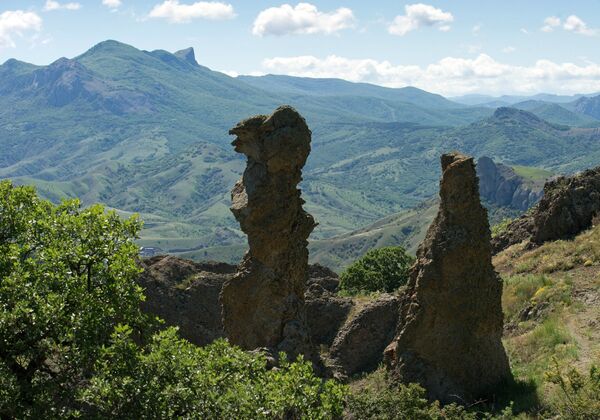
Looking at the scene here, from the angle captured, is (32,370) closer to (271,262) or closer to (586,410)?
(271,262)

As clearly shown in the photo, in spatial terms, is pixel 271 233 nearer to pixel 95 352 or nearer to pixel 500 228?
pixel 95 352

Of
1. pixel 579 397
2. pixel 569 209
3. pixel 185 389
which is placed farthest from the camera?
pixel 569 209

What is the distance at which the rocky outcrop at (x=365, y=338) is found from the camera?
1417 inches

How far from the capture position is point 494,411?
2503 centimetres

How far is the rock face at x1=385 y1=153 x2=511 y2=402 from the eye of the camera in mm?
26953

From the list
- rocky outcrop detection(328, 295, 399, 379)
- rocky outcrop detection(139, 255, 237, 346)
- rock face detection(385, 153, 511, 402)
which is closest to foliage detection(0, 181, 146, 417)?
rock face detection(385, 153, 511, 402)

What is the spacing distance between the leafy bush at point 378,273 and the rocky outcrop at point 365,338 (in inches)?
739

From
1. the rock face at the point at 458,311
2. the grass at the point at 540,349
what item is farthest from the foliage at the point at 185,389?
the grass at the point at 540,349

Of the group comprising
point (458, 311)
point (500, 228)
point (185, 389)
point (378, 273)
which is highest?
point (458, 311)

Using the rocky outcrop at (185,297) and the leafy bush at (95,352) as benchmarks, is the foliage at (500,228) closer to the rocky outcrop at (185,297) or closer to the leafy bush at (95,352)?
the rocky outcrop at (185,297)

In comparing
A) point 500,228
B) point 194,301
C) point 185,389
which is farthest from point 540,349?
point 500,228

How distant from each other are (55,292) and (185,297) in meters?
28.4

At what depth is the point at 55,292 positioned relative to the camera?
1934 cm

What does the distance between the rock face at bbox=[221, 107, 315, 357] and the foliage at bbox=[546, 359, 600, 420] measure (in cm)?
1176
